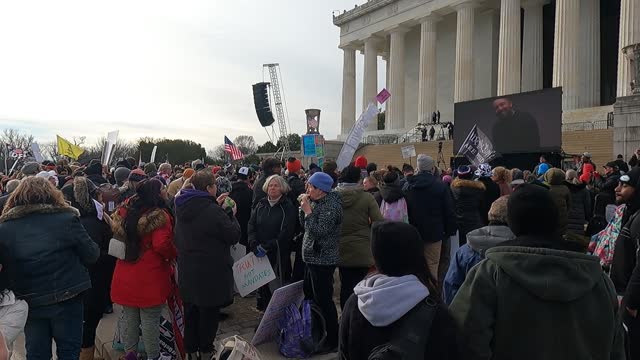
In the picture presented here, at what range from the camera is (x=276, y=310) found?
4.85 metres

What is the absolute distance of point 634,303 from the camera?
3.21 metres

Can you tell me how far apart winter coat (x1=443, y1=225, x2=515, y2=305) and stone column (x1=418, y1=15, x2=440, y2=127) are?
33.8 m

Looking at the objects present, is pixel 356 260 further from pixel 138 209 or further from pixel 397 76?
pixel 397 76

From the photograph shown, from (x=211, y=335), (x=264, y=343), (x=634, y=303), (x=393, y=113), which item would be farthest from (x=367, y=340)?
(x=393, y=113)

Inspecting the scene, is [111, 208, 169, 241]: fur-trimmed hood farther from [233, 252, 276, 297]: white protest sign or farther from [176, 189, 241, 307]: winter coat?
[233, 252, 276, 297]: white protest sign

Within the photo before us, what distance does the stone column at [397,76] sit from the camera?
39062mm

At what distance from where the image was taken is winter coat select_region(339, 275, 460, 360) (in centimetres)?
201

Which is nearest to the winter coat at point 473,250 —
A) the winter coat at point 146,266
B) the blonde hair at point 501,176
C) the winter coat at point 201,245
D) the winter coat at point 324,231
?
the winter coat at point 324,231

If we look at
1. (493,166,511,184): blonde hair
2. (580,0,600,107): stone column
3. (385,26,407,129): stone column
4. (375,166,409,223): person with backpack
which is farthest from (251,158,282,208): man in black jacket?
(385,26,407,129): stone column

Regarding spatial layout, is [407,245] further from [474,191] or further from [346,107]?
[346,107]

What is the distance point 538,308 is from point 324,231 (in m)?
2.87

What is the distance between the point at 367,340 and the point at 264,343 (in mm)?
3185

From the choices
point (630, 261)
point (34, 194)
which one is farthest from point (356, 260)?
point (34, 194)

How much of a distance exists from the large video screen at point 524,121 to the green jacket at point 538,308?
14015mm
